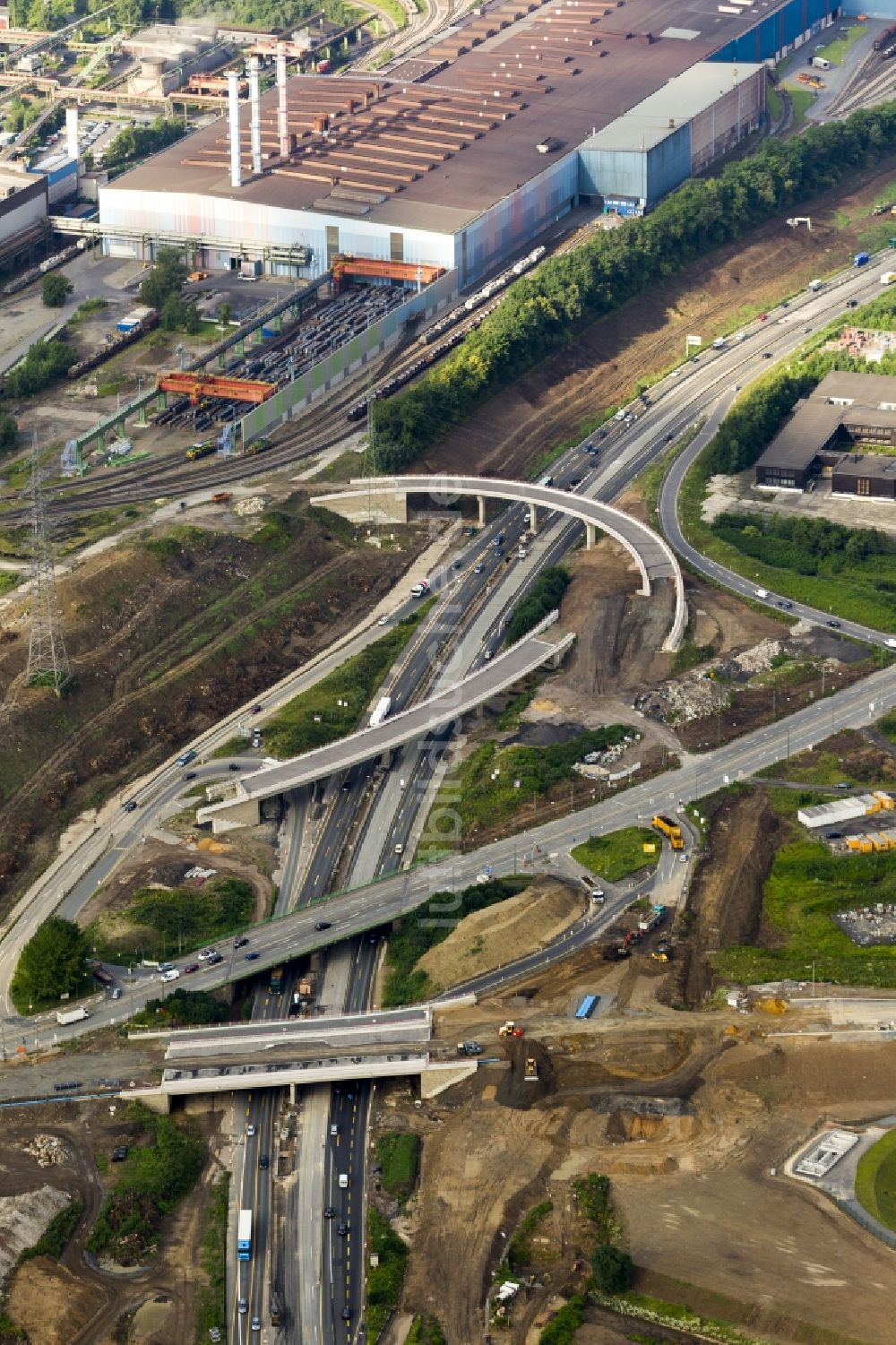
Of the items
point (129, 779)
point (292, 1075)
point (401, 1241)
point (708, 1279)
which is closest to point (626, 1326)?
point (708, 1279)

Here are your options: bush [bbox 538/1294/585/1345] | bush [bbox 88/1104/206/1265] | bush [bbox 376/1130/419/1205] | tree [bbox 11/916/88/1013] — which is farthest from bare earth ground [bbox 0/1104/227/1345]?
bush [bbox 538/1294/585/1345]

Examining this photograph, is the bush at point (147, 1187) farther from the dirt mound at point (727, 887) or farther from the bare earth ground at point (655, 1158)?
the dirt mound at point (727, 887)

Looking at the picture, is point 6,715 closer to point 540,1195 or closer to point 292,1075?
point 292,1075

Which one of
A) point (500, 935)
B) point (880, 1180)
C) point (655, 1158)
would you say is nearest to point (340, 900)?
point (500, 935)

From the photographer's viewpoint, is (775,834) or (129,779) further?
(129,779)

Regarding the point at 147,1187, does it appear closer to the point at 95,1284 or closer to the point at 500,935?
the point at 95,1284
